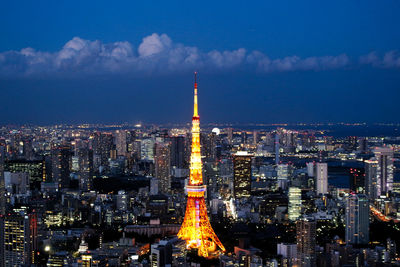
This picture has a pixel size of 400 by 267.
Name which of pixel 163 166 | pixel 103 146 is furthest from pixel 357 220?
pixel 103 146

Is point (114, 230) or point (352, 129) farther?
point (352, 129)

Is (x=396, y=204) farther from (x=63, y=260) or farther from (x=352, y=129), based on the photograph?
(x=352, y=129)

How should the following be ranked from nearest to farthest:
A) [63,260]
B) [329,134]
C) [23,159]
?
[63,260], [23,159], [329,134]

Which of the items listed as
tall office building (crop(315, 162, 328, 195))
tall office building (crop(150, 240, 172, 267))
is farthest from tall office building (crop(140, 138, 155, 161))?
tall office building (crop(150, 240, 172, 267))

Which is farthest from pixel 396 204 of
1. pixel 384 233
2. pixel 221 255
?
pixel 221 255

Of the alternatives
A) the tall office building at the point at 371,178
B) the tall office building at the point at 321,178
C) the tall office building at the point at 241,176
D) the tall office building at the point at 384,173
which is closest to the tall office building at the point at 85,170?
the tall office building at the point at 241,176

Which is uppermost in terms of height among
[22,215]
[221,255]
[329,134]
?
[329,134]

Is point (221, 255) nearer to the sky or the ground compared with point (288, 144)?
nearer to the ground

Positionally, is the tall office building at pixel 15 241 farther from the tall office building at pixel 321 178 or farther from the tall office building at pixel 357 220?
the tall office building at pixel 321 178
